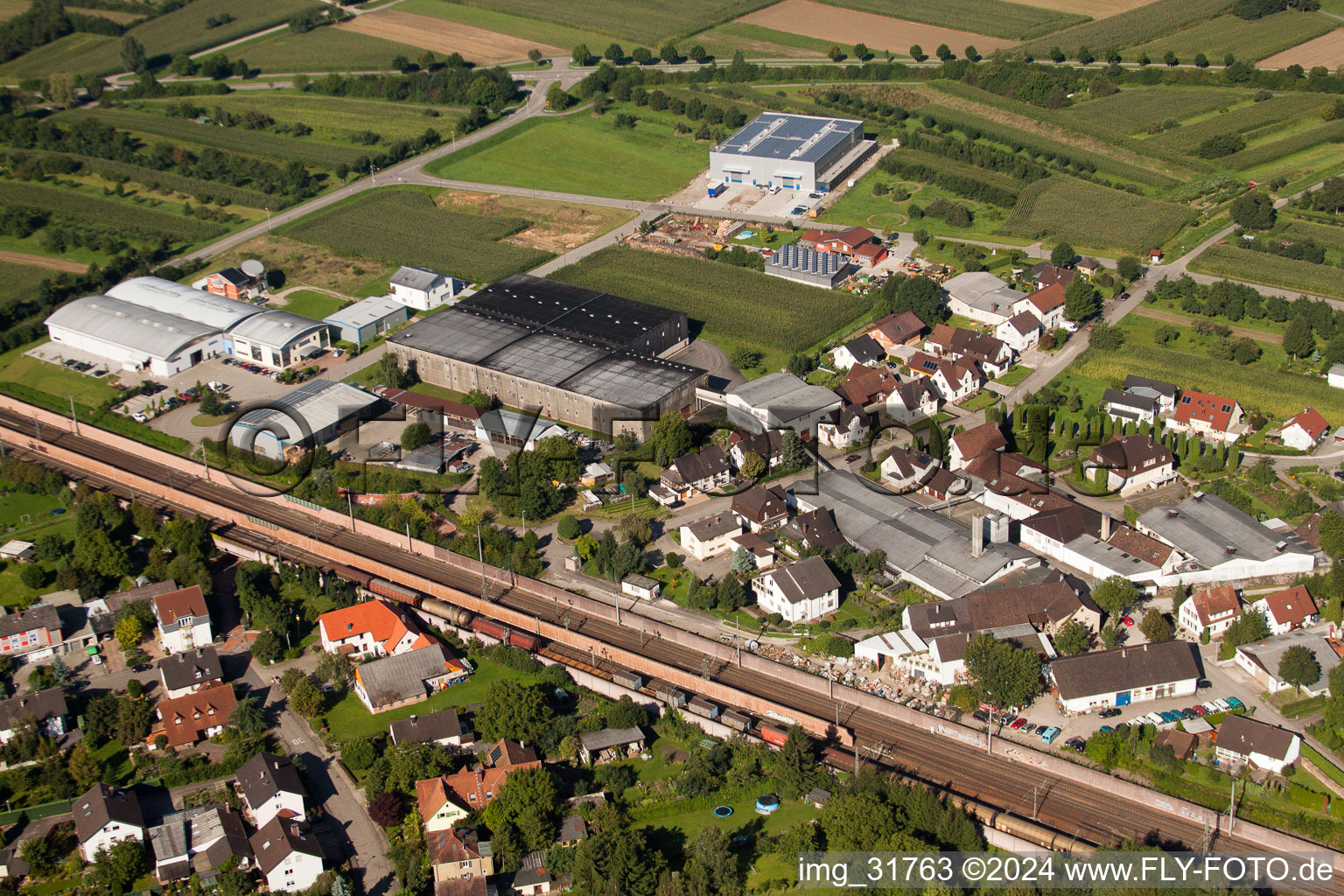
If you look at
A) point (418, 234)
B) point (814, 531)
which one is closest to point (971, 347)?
point (814, 531)

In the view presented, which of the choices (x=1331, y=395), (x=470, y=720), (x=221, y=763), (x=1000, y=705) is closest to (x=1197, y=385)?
(x=1331, y=395)

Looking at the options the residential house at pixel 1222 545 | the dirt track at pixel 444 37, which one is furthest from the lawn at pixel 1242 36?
the residential house at pixel 1222 545

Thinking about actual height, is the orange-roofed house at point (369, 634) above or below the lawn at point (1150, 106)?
below

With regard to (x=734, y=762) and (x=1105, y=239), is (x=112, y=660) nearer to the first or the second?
(x=734, y=762)

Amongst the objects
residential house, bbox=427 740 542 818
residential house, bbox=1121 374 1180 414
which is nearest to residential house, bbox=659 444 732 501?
residential house, bbox=427 740 542 818

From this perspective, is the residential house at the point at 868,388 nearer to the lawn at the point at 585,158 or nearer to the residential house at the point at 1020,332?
the residential house at the point at 1020,332

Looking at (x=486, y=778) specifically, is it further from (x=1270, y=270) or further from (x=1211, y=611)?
(x=1270, y=270)

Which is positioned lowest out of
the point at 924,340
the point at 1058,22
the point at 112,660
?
the point at 112,660
